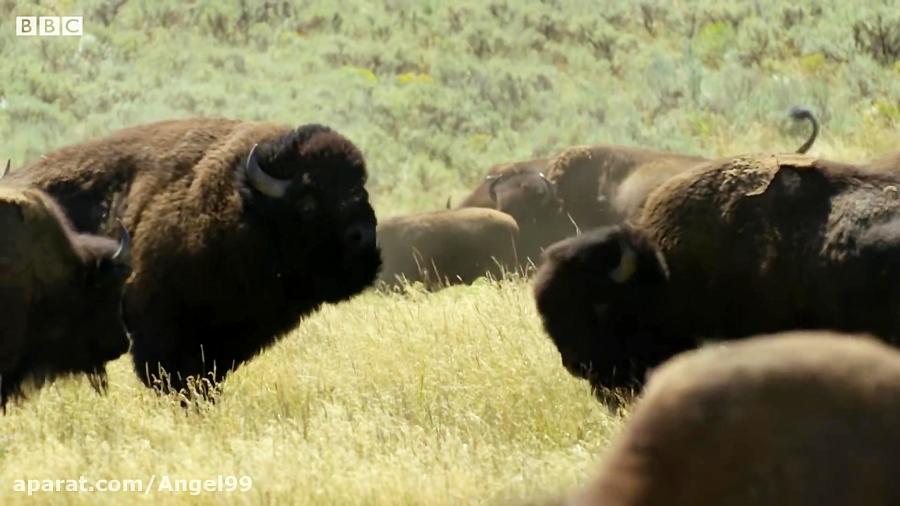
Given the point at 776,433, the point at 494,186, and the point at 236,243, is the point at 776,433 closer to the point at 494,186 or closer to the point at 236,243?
the point at 236,243

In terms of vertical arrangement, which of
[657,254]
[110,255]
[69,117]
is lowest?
[69,117]

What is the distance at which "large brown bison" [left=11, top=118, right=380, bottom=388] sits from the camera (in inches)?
333

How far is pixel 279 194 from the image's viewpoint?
27.9ft

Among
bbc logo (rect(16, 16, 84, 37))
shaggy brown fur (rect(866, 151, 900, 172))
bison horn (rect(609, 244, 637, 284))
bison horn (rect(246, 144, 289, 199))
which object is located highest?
shaggy brown fur (rect(866, 151, 900, 172))

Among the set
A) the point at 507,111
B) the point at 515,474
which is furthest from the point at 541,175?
the point at 507,111

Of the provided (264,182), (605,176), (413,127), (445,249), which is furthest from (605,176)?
(413,127)

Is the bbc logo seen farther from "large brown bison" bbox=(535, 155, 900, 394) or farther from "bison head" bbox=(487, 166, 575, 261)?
"large brown bison" bbox=(535, 155, 900, 394)

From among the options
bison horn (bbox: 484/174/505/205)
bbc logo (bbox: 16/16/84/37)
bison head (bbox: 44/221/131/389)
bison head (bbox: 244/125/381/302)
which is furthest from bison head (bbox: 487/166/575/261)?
bbc logo (bbox: 16/16/84/37)

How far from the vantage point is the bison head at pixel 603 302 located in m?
7.33

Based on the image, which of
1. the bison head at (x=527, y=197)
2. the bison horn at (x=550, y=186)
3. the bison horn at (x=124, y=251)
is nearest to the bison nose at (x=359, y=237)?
the bison horn at (x=124, y=251)

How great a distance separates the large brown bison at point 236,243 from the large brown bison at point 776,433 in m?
5.82

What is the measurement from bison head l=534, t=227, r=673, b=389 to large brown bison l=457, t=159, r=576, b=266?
7.26 meters

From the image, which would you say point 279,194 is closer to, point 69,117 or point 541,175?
point 541,175

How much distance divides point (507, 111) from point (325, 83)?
4254mm
